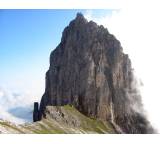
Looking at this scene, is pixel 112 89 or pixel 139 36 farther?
pixel 112 89

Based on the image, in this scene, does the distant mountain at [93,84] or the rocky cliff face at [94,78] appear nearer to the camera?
the distant mountain at [93,84]

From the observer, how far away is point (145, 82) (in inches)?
7028

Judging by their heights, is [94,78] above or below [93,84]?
above

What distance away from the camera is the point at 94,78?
174 m

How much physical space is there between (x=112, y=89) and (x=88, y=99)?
12.7 metres

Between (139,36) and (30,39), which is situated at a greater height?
(139,36)

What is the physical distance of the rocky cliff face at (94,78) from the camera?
564ft

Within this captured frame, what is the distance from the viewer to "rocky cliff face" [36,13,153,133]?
172000 millimetres

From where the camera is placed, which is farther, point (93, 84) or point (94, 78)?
point (94, 78)

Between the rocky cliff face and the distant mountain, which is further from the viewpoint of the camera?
the rocky cliff face
